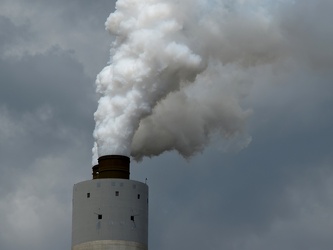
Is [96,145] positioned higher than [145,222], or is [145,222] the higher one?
[96,145]

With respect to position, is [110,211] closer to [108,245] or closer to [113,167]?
[108,245]

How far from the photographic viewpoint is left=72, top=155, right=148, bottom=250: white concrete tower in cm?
11581

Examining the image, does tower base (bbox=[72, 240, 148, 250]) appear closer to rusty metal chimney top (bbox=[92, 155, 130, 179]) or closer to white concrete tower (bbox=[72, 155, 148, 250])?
white concrete tower (bbox=[72, 155, 148, 250])

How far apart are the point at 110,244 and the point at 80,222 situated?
4.78m

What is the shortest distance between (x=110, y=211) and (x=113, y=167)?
525 centimetres

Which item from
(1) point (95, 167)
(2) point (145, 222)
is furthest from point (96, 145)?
(2) point (145, 222)

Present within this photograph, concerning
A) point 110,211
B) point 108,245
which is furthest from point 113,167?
point 108,245

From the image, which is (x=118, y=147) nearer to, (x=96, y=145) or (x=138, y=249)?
(x=96, y=145)

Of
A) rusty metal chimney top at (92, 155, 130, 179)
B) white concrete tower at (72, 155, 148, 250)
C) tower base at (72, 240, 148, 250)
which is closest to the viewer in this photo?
tower base at (72, 240, 148, 250)

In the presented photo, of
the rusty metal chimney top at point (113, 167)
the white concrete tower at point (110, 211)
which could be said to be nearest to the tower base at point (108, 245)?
the white concrete tower at point (110, 211)

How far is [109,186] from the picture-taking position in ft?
382

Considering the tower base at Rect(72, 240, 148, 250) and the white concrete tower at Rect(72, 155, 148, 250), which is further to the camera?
the white concrete tower at Rect(72, 155, 148, 250)

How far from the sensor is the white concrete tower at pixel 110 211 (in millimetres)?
115812

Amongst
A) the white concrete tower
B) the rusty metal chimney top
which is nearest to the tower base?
the white concrete tower
